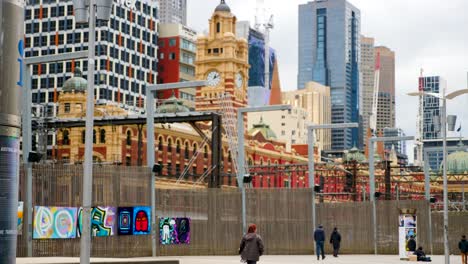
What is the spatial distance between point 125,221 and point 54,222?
148 inches

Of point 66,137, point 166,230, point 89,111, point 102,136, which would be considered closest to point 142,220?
point 166,230

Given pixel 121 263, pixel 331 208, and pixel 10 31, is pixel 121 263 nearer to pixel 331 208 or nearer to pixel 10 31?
pixel 10 31

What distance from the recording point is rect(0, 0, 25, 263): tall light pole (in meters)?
16.2

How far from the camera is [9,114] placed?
16328 millimetres

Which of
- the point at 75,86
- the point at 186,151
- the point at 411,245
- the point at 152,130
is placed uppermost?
the point at 75,86

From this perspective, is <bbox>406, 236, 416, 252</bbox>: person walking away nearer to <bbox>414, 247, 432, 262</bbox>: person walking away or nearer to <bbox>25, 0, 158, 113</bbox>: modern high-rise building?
<bbox>414, 247, 432, 262</bbox>: person walking away

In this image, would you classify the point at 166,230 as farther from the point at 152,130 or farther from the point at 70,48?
the point at 70,48

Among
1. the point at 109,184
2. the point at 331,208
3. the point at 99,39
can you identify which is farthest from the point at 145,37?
the point at 109,184

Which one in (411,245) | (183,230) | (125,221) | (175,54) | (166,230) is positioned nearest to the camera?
(125,221)

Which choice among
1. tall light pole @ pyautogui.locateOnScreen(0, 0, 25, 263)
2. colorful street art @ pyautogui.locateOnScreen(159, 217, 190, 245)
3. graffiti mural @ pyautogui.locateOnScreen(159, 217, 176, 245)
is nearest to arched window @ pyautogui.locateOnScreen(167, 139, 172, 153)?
colorful street art @ pyautogui.locateOnScreen(159, 217, 190, 245)

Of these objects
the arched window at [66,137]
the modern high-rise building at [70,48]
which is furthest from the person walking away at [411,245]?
the modern high-rise building at [70,48]

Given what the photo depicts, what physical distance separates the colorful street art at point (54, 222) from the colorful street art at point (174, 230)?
6.09 metres

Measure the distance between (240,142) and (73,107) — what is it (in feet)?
204

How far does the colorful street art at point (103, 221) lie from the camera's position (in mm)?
36781
